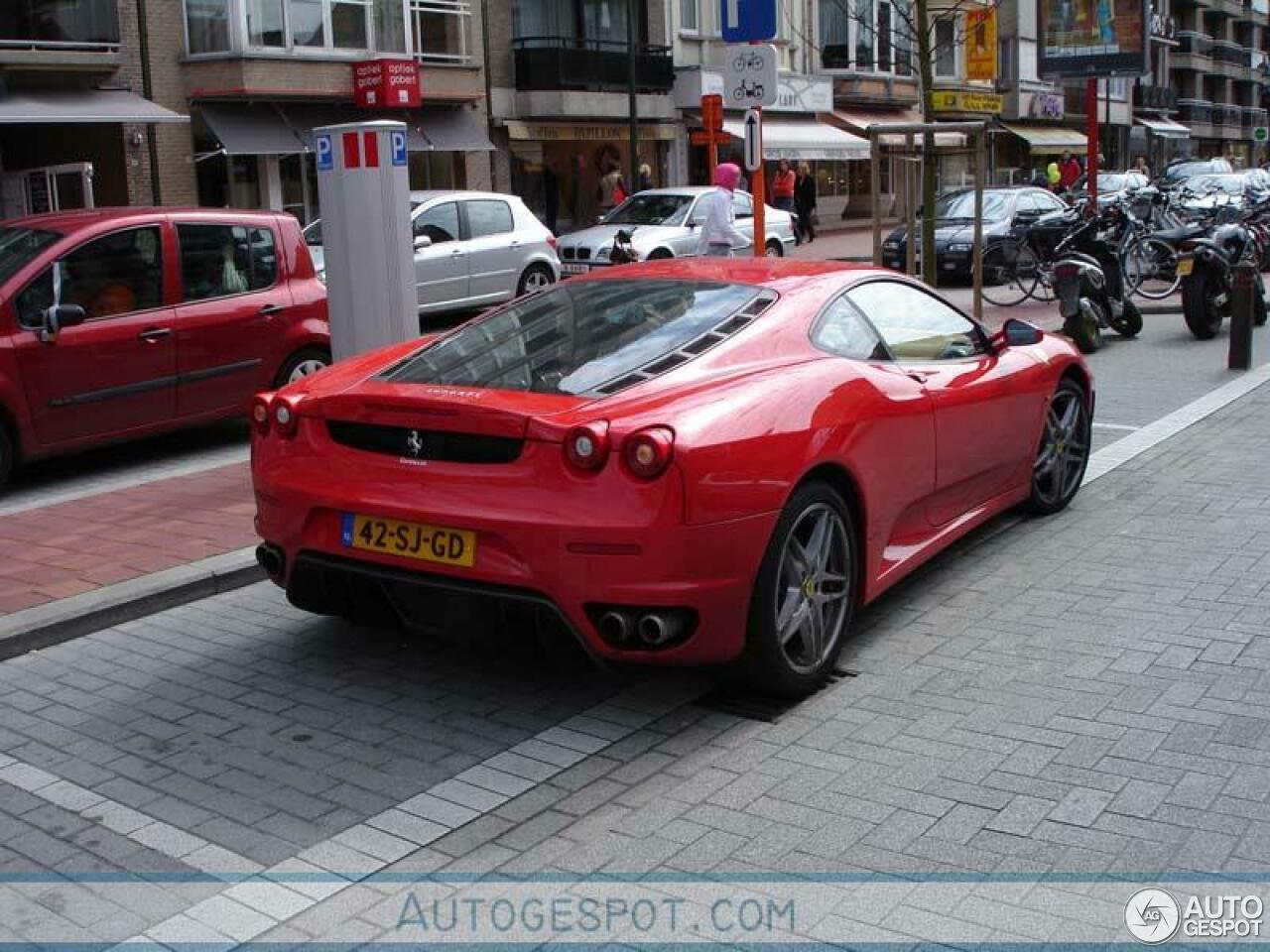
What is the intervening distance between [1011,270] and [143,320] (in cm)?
1229

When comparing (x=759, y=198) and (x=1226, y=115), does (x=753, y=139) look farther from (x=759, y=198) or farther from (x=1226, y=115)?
(x=1226, y=115)

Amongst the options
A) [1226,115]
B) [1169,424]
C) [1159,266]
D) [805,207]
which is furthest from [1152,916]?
[1226,115]

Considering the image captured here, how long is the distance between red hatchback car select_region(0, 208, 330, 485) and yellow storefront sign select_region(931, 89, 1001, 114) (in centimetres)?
3473

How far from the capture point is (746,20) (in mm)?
9703

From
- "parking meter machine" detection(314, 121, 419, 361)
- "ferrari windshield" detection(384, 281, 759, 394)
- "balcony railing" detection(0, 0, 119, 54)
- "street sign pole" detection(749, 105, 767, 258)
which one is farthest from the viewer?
"balcony railing" detection(0, 0, 119, 54)

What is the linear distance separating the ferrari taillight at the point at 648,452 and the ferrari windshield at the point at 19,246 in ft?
18.2

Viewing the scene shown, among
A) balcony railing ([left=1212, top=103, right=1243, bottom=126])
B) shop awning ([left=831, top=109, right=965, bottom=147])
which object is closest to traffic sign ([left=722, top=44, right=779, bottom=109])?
shop awning ([left=831, top=109, right=965, bottom=147])

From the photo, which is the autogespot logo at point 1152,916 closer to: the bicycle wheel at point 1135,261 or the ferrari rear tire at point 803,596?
the ferrari rear tire at point 803,596

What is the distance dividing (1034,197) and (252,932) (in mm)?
21098

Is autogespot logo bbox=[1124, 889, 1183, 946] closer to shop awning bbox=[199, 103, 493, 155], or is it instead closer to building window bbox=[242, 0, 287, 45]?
shop awning bbox=[199, 103, 493, 155]

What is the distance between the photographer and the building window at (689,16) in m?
36.7

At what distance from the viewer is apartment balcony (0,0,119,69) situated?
2241 cm

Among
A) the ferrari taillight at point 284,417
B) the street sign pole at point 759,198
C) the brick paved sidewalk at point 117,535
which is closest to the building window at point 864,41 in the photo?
the street sign pole at point 759,198

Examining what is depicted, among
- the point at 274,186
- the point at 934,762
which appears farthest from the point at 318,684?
the point at 274,186
